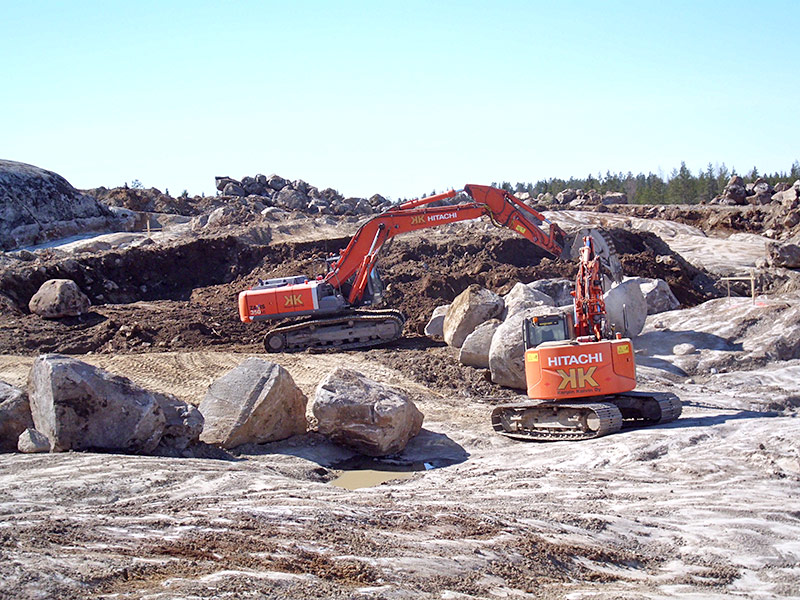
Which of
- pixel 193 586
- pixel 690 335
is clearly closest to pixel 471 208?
pixel 690 335

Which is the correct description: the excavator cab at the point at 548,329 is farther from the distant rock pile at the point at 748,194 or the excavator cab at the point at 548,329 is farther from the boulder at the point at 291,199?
the distant rock pile at the point at 748,194

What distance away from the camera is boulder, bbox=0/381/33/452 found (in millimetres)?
9109

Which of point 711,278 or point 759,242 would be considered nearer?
point 711,278

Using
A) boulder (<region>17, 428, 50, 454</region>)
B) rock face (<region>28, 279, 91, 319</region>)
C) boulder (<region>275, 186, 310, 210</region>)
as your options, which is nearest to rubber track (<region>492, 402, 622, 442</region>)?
boulder (<region>17, 428, 50, 454</region>)

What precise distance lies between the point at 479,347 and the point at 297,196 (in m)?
25.9

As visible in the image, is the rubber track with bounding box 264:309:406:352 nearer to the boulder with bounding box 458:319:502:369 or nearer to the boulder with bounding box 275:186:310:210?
the boulder with bounding box 458:319:502:369

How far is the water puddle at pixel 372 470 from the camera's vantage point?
32.6ft

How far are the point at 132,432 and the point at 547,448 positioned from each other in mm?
5262

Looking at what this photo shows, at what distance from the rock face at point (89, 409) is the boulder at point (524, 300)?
342 inches

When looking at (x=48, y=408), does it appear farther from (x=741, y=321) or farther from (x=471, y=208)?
(x=741, y=321)

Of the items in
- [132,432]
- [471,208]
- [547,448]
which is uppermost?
[471,208]

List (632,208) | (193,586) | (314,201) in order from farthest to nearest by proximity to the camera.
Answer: (632,208) < (314,201) < (193,586)

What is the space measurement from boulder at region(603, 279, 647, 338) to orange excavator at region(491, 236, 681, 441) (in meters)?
3.57

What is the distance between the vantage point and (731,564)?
625 cm
